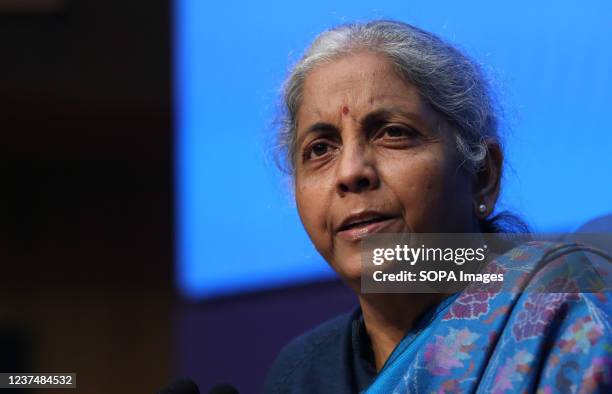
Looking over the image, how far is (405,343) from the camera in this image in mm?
1171

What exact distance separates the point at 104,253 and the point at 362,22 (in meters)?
1.82

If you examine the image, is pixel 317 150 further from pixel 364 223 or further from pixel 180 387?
pixel 180 387

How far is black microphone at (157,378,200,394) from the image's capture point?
3.34 feet

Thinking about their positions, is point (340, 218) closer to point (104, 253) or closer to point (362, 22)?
point (362, 22)

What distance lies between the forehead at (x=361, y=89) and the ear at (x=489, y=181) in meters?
0.15

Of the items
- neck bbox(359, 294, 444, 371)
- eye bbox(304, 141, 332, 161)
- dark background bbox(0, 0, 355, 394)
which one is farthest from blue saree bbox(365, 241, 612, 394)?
dark background bbox(0, 0, 355, 394)

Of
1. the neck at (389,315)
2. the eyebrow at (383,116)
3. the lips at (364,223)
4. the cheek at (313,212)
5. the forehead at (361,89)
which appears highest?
the forehead at (361,89)

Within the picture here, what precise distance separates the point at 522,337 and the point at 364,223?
318 millimetres

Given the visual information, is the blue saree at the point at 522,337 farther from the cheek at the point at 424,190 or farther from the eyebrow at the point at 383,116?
the eyebrow at the point at 383,116

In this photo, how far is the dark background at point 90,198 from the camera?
2.54 m

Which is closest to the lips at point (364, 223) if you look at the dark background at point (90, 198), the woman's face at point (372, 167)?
the woman's face at point (372, 167)

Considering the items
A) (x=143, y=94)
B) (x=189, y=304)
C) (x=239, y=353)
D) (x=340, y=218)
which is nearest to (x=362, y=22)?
(x=340, y=218)

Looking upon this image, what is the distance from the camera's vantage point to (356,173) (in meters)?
1.18

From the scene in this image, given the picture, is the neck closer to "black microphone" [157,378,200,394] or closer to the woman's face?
the woman's face
